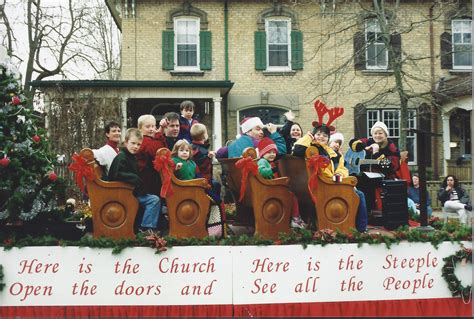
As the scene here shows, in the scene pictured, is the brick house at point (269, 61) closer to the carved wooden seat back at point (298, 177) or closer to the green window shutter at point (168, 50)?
the green window shutter at point (168, 50)

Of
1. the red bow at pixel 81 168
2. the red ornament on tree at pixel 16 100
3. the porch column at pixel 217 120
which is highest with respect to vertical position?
the porch column at pixel 217 120

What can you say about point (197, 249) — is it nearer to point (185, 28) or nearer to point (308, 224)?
point (308, 224)

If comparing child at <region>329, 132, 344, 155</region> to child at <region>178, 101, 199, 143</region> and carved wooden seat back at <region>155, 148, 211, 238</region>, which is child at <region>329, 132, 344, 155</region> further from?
carved wooden seat back at <region>155, 148, 211, 238</region>

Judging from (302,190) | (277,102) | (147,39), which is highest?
(147,39)

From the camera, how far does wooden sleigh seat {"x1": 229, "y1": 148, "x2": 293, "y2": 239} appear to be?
4.93m

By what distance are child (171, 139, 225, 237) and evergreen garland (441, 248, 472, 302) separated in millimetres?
2118

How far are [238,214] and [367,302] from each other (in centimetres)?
190

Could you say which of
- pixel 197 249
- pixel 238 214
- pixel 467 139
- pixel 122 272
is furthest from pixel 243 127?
pixel 467 139

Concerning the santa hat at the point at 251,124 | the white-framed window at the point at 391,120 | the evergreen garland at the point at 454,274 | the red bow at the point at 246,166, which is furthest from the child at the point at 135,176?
the white-framed window at the point at 391,120

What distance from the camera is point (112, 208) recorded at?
15.7 feet

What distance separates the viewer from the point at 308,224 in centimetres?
568

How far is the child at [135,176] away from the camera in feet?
15.8

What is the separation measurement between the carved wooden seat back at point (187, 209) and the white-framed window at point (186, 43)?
15.2m

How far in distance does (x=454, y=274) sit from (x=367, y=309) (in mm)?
843
